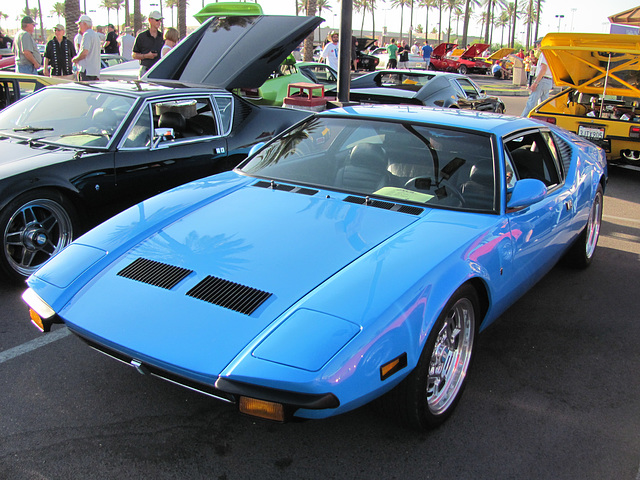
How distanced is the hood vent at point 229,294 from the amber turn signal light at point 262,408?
0.35 m

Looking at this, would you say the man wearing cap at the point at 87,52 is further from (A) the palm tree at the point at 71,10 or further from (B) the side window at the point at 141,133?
(A) the palm tree at the point at 71,10

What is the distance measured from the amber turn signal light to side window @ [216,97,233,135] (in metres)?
3.85

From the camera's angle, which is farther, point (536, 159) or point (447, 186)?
point (536, 159)

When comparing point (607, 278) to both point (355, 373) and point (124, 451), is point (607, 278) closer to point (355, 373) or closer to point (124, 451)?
point (355, 373)

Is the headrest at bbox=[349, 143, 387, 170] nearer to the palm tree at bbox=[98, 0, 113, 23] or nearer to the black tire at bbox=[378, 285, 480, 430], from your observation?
the black tire at bbox=[378, 285, 480, 430]

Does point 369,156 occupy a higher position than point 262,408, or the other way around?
point 369,156

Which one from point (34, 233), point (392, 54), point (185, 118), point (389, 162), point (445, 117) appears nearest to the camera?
point (389, 162)

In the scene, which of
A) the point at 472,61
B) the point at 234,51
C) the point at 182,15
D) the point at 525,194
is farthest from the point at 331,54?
the point at 472,61

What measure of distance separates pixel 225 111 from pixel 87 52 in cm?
478

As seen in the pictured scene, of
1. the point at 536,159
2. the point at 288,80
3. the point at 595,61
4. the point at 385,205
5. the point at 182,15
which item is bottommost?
the point at 385,205

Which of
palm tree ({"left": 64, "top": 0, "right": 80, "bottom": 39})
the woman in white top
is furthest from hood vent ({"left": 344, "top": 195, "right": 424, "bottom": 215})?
palm tree ({"left": 64, "top": 0, "right": 80, "bottom": 39})

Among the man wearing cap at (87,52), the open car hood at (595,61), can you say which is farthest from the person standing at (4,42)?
the open car hood at (595,61)

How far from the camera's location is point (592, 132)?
8102mm

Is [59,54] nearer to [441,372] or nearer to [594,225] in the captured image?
[594,225]
